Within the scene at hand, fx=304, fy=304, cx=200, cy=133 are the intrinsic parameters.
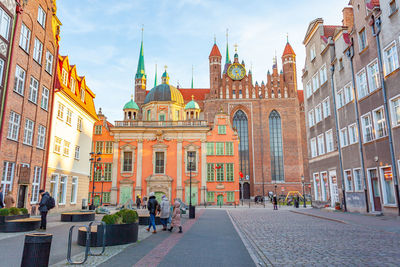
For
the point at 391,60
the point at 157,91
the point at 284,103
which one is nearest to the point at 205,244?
the point at 391,60

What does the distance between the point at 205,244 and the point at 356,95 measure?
17148mm

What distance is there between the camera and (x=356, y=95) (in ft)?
70.6

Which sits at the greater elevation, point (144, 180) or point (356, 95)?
point (356, 95)

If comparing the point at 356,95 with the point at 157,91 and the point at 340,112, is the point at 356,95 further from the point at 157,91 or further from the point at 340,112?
the point at 157,91

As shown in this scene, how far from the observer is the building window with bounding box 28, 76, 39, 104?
1992cm

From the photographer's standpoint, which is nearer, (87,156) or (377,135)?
(377,135)

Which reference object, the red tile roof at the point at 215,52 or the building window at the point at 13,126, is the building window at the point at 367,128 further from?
the red tile roof at the point at 215,52

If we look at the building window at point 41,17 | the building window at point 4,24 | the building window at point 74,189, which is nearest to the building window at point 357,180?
the building window at point 74,189

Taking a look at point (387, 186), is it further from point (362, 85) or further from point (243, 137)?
point (243, 137)

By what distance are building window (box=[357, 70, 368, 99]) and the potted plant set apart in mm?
17910

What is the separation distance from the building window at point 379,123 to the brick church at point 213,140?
622 inches

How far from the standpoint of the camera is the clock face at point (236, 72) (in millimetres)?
63344

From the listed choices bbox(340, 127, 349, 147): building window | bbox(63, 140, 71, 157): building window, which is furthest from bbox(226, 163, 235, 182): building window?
bbox(63, 140, 71, 157): building window

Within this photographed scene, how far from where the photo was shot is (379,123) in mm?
18953
